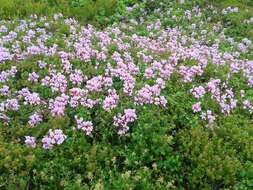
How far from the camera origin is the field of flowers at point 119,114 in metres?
6.30

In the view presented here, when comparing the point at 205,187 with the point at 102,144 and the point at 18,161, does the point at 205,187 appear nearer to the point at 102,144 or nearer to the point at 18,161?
the point at 102,144

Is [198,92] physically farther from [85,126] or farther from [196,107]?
[85,126]

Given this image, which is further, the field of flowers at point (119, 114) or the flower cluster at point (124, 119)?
the flower cluster at point (124, 119)

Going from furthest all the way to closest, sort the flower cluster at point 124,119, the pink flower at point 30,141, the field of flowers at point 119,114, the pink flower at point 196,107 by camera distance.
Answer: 1. the pink flower at point 196,107
2. the flower cluster at point 124,119
3. the pink flower at point 30,141
4. the field of flowers at point 119,114

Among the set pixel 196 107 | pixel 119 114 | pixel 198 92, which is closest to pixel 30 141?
pixel 119 114

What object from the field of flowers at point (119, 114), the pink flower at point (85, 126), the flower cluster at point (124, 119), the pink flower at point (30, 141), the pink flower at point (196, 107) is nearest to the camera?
the field of flowers at point (119, 114)

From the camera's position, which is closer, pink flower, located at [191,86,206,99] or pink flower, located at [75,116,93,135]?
pink flower, located at [75,116,93,135]

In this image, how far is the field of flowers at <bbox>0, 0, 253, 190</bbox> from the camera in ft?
20.7

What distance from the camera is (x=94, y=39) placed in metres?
9.46

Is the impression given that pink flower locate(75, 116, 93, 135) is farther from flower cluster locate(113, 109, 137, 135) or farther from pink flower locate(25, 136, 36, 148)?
pink flower locate(25, 136, 36, 148)

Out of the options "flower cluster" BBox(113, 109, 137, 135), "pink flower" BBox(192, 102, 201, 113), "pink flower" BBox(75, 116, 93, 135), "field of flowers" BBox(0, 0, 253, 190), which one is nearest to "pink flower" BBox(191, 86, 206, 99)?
"field of flowers" BBox(0, 0, 253, 190)

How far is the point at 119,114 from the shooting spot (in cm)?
688

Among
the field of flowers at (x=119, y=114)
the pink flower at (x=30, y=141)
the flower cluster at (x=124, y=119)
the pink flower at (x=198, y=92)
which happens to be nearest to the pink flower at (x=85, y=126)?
the field of flowers at (x=119, y=114)

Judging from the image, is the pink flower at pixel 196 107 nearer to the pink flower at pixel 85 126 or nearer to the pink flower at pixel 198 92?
the pink flower at pixel 198 92
